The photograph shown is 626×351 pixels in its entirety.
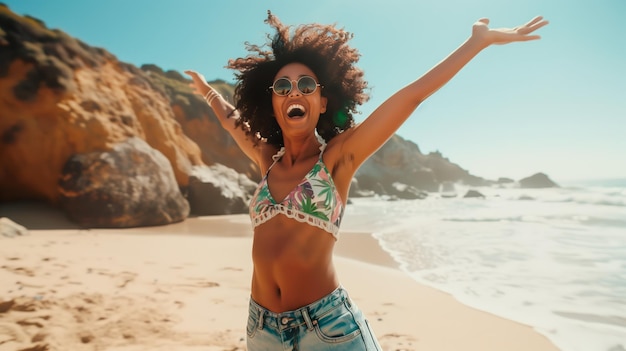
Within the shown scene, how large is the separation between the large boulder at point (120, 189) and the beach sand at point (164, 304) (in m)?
3.47

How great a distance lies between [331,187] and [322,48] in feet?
3.77

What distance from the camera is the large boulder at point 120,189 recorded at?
1045 cm

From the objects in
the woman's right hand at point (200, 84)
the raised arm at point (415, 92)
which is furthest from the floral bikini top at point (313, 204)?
the woman's right hand at point (200, 84)

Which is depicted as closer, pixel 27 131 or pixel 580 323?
pixel 580 323

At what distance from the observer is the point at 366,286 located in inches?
222

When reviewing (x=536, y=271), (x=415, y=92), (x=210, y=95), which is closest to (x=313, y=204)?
(x=415, y=92)

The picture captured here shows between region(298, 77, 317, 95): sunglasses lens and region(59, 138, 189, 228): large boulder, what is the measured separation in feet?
34.2

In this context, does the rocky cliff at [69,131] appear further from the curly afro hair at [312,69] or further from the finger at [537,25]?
the finger at [537,25]

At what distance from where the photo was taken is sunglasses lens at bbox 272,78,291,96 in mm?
2196

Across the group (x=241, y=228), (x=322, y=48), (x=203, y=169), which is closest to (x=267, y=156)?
(x=322, y=48)

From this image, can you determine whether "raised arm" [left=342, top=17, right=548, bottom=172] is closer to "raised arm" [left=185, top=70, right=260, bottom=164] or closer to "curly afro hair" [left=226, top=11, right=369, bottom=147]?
"curly afro hair" [left=226, top=11, right=369, bottom=147]

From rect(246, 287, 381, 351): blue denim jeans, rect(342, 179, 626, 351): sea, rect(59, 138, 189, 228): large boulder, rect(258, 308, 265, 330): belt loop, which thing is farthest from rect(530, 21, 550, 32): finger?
rect(59, 138, 189, 228): large boulder

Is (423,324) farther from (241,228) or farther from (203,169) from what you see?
(203,169)

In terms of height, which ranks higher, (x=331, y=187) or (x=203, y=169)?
(x=203, y=169)
